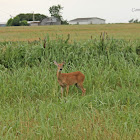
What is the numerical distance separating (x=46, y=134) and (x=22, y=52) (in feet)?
15.8

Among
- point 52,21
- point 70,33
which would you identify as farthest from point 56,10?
point 70,33

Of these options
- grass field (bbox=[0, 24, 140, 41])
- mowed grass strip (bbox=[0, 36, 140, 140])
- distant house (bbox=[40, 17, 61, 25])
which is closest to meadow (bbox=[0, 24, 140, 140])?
mowed grass strip (bbox=[0, 36, 140, 140])

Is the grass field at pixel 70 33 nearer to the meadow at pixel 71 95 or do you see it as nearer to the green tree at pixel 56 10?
the meadow at pixel 71 95

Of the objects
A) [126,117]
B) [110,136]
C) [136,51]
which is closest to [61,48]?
[136,51]

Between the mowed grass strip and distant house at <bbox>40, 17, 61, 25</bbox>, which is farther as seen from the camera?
distant house at <bbox>40, 17, 61, 25</bbox>

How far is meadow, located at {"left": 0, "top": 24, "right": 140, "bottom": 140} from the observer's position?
143 inches

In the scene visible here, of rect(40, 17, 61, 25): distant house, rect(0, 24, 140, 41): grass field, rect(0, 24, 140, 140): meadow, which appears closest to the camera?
rect(0, 24, 140, 140): meadow

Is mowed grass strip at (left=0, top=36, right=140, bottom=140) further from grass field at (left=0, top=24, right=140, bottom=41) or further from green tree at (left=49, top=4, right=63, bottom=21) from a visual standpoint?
green tree at (left=49, top=4, right=63, bottom=21)

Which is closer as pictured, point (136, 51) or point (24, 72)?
point (24, 72)

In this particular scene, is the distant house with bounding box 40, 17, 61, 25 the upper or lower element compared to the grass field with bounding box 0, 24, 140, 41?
upper

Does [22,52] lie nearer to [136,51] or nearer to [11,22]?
[136,51]

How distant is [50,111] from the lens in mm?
4527

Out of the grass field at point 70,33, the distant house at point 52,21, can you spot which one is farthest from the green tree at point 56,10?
the grass field at point 70,33

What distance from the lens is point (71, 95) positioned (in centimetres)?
576
